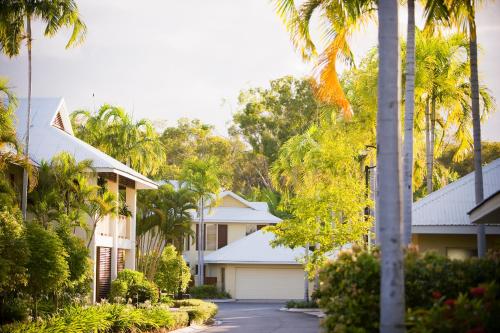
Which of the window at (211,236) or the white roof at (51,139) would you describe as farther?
the window at (211,236)

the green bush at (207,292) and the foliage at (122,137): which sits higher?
the foliage at (122,137)

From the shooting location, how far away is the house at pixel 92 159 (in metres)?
35.2

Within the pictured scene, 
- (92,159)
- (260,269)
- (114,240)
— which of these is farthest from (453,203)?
(260,269)

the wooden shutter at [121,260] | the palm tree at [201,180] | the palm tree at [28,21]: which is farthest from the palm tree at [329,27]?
the palm tree at [201,180]

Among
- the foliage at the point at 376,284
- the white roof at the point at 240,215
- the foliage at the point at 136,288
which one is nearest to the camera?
the foliage at the point at 376,284

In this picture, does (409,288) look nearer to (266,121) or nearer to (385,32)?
(385,32)

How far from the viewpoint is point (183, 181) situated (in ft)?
204

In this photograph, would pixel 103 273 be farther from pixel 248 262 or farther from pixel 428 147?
pixel 248 262

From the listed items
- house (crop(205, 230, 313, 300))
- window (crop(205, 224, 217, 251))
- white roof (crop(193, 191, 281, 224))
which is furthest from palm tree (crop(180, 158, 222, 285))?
window (crop(205, 224, 217, 251))

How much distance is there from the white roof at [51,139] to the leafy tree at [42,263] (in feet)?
34.5

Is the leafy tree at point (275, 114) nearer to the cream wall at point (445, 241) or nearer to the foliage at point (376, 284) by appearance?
the cream wall at point (445, 241)

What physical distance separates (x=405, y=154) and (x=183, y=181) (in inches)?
1734

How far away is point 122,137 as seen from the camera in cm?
4922

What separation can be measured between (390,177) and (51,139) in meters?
28.1
